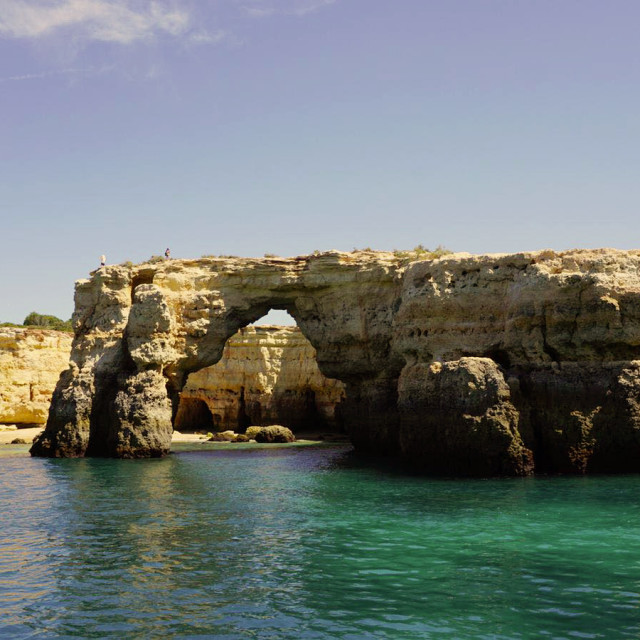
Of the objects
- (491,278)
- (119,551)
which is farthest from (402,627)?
(491,278)

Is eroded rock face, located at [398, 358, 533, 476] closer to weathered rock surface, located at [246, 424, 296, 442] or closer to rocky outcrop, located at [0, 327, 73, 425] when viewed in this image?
weathered rock surface, located at [246, 424, 296, 442]

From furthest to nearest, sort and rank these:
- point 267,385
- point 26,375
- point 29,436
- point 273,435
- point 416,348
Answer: point 267,385 < point 26,375 < point 29,436 < point 273,435 < point 416,348

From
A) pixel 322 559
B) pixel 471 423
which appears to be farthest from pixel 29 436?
pixel 322 559

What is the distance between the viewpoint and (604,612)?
11078mm

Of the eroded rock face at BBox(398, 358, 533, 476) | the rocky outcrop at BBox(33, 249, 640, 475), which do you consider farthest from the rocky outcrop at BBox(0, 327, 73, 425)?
the eroded rock face at BBox(398, 358, 533, 476)

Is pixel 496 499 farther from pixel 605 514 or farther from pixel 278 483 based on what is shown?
pixel 278 483

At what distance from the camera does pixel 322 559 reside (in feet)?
47.4

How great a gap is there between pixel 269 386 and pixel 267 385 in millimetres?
160

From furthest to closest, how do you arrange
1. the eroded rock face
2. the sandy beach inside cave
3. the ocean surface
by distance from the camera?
the sandy beach inside cave < the eroded rock face < the ocean surface

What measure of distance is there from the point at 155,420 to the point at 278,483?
10.5 m

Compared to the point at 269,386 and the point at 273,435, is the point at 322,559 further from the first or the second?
the point at 269,386

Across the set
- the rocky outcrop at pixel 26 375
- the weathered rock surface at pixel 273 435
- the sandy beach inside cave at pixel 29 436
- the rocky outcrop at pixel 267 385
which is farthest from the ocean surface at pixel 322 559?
the rocky outcrop at pixel 267 385

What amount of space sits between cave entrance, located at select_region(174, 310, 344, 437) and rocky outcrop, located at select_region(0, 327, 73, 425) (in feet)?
31.5

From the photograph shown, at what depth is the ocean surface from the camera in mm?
10797
